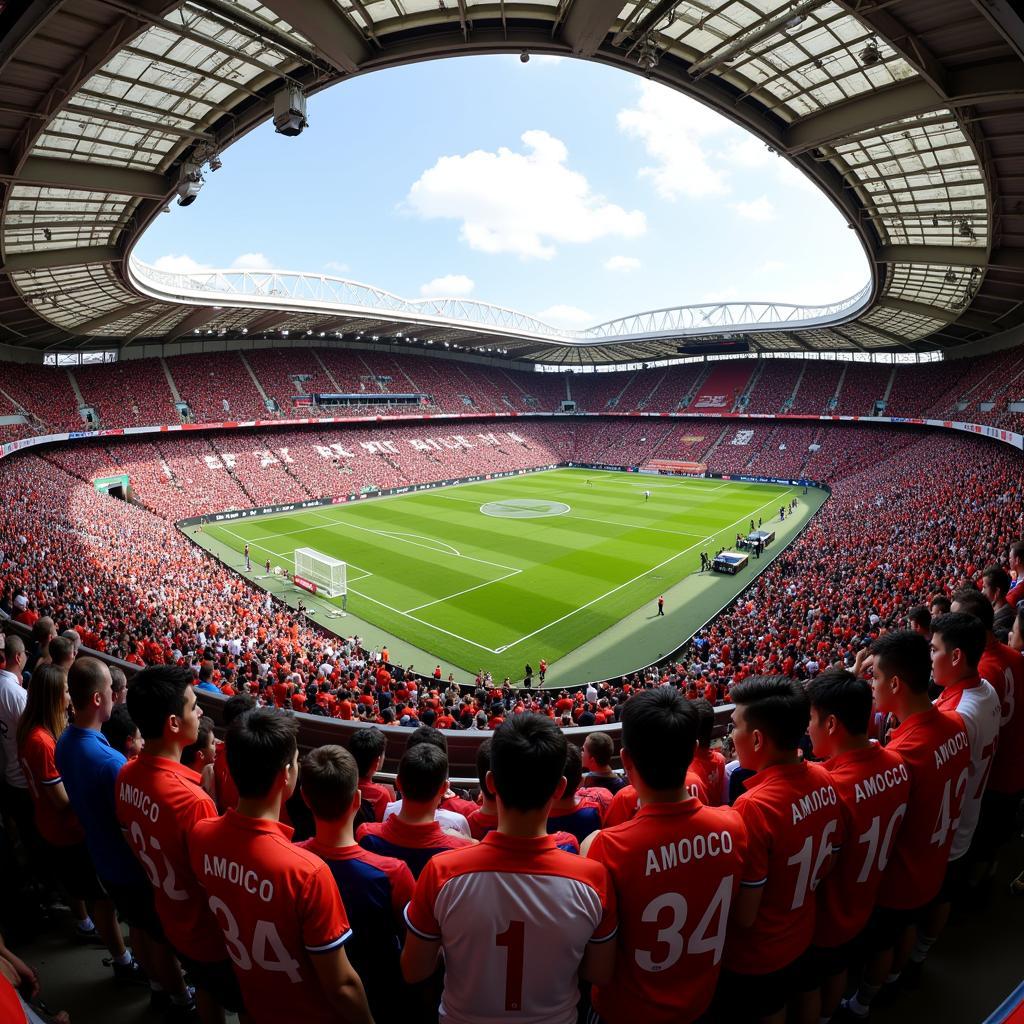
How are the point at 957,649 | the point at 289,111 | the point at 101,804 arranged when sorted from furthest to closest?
the point at 289,111
the point at 957,649
the point at 101,804

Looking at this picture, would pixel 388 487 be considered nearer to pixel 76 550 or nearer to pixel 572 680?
pixel 76 550

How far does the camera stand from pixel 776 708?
2.94m

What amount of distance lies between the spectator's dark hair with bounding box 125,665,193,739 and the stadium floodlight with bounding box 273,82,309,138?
13.8 m

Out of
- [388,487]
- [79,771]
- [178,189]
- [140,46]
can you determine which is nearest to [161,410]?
[388,487]

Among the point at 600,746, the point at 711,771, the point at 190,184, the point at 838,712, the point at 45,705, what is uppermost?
the point at 190,184

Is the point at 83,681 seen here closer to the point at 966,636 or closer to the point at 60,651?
the point at 60,651

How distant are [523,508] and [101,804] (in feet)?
134

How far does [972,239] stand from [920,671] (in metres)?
27.5

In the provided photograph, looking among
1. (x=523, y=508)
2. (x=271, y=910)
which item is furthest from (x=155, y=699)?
(x=523, y=508)

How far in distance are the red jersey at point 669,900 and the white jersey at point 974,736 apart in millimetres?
2193

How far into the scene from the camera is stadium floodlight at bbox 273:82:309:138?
13109 mm

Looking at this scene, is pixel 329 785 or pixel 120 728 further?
pixel 120 728

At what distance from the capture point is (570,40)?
12.6 m

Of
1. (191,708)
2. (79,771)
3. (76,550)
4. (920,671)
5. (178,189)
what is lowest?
(76,550)
